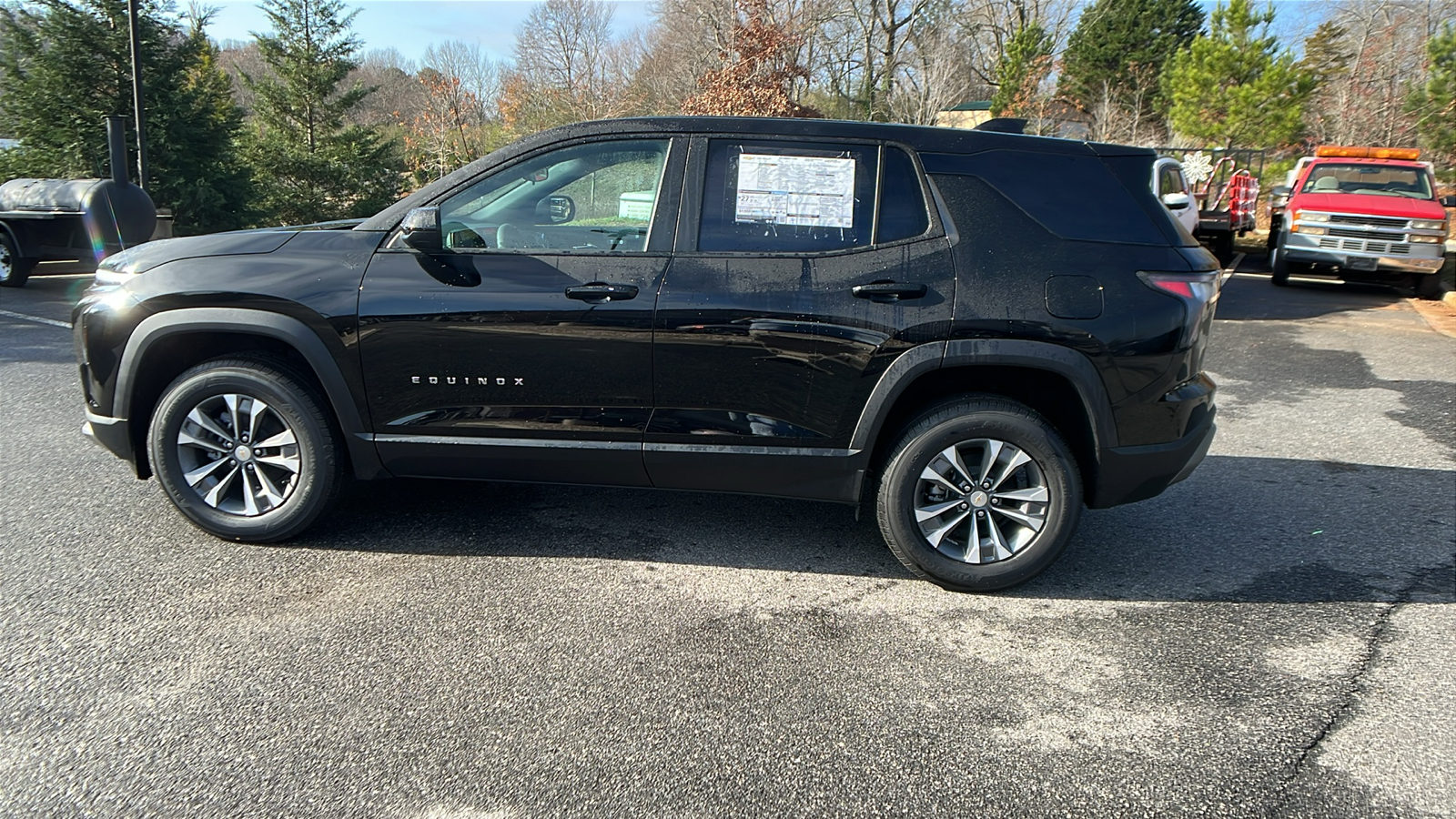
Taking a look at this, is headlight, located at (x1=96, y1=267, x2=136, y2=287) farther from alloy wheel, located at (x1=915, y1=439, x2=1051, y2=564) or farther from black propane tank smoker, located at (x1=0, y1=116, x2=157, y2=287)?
black propane tank smoker, located at (x1=0, y1=116, x2=157, y2=287)

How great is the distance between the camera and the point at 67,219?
11.9 m

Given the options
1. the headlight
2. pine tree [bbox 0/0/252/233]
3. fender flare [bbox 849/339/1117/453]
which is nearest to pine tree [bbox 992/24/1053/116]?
pine tree [bbox 0/0/252/233]

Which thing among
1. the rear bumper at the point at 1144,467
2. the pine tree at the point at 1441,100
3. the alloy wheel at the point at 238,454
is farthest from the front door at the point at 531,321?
the pine tree at the point at 1441,100

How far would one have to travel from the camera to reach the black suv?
142 inches

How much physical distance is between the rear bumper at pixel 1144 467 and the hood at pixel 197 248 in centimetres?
360

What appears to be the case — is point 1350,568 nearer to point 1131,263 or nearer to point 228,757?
point 1131,263

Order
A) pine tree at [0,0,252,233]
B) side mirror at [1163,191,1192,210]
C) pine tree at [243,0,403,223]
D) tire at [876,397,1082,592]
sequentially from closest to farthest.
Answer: tire at [876,397,1082,592] → side mirror at [1163,191,1192,210] → pine tree at [0,0,252,233] → pine tree at [243,0,403,223]

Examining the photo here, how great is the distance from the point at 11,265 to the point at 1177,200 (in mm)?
14991

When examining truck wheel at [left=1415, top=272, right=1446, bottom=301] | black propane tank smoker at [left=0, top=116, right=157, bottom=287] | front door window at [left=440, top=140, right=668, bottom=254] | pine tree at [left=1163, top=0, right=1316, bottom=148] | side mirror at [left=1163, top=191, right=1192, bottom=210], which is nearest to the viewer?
front door window at [left=440, top=140, right=668, bottom=254]

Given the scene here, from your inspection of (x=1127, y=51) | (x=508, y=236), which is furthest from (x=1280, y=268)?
(x=1127, y=51)

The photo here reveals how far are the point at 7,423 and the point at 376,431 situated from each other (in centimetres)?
372

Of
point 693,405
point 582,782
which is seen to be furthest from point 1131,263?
point 582,782

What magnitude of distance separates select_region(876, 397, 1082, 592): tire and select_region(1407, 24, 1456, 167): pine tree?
24.1 meters

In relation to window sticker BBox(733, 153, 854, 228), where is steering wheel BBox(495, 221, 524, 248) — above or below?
below
